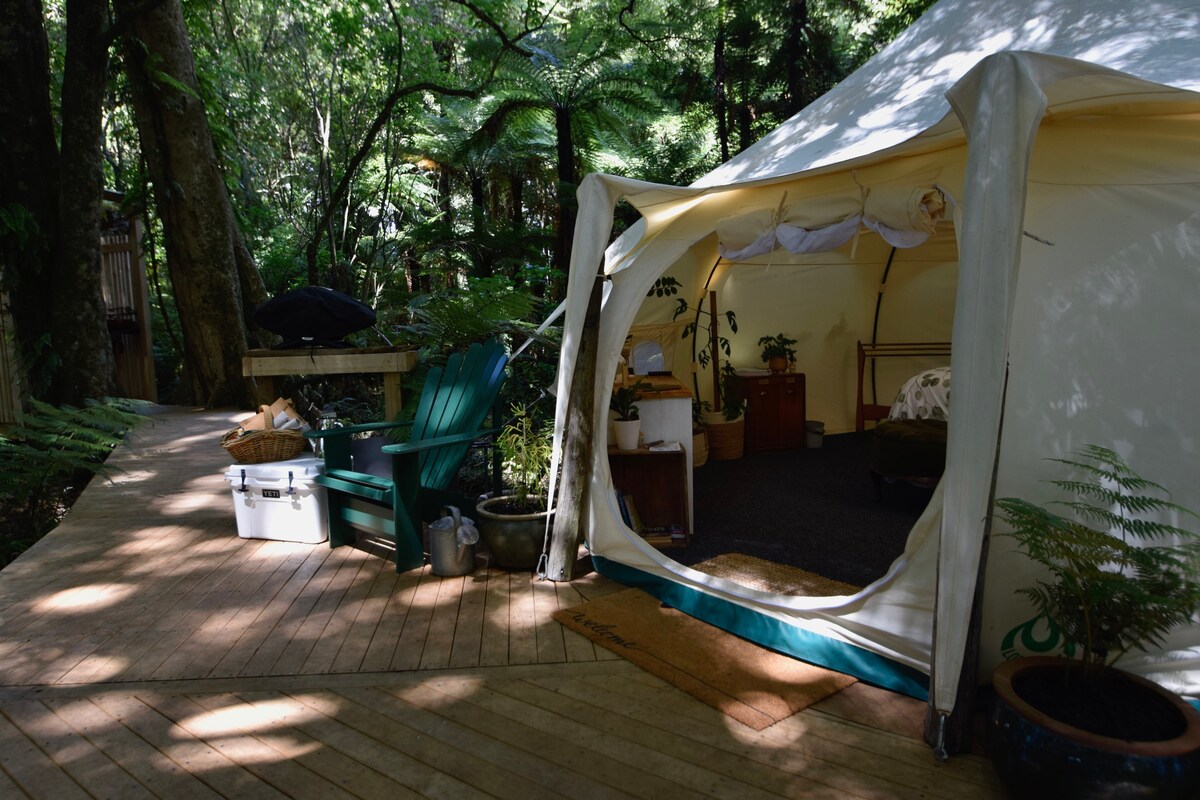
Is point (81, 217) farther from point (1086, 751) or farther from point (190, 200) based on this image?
point (1086, 751)

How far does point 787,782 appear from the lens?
2.18 metres

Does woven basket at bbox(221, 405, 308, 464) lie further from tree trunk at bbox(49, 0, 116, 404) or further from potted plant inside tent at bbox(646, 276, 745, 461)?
potted plant inside tent at bbox(646, 276, 745, 461)

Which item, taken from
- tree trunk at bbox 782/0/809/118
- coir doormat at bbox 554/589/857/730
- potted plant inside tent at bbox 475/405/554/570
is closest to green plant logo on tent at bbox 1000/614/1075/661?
coir doormat at bbox 554/589/857/730

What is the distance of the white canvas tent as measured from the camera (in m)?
2.09

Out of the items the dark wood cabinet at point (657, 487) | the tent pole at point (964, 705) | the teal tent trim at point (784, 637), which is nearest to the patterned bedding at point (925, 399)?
the dark wood cabinet at point (657, 487)

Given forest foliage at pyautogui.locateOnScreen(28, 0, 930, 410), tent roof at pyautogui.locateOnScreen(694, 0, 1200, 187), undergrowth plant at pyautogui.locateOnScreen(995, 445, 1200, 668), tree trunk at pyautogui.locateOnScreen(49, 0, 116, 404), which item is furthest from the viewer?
forest foliage at pyautogui.locateOnScreen(28, 0, 930, 410)

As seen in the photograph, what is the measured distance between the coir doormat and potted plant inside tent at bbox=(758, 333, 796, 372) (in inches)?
143

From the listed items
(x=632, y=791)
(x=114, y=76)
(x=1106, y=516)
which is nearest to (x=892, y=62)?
(x=1106, y=516)

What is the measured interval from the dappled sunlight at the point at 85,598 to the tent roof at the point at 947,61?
338cm

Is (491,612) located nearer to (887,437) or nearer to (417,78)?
(887,437)

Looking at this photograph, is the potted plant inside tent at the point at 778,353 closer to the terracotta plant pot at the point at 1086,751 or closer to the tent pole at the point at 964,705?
the tent pole at the point at 964,705

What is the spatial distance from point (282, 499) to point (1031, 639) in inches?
147

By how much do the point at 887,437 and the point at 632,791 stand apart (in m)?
3.40

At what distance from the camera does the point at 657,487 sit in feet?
14.0
